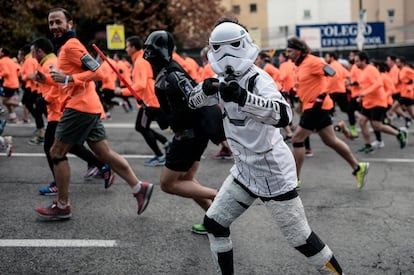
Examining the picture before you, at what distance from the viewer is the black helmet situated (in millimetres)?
4816

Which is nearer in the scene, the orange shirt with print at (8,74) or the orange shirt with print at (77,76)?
the orange shirt with print at (77,76)

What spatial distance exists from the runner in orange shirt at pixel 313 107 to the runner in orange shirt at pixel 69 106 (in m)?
2.22

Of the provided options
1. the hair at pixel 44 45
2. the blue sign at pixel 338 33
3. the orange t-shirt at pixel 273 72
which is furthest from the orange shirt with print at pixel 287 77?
the blue sign at pixel 338 33

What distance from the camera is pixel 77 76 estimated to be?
5.56m

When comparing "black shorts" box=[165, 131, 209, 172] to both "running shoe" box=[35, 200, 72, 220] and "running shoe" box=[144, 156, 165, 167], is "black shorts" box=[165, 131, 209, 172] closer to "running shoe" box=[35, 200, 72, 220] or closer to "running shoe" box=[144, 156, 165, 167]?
"running shoe" box=[35, 200, 72, 220]

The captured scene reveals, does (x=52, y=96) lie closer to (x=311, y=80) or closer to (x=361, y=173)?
(x=311, y=80)

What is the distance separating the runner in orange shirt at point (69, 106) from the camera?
5547mm

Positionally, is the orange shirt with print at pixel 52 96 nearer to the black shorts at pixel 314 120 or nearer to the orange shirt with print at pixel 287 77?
the black shorts at pixel 314 120

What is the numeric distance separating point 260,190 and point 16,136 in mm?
9270

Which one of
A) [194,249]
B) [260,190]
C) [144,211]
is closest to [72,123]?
[144,211]

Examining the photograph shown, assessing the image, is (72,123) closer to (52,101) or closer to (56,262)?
(52,101)

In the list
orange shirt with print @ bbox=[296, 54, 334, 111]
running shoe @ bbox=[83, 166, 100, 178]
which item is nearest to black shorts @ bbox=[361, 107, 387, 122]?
orange shirt with print @ bbox=[296, 54, 334, 111]

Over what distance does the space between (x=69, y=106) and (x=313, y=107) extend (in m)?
2.99

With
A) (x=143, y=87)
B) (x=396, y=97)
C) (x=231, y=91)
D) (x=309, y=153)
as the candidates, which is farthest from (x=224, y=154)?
(x=396, y=97)
